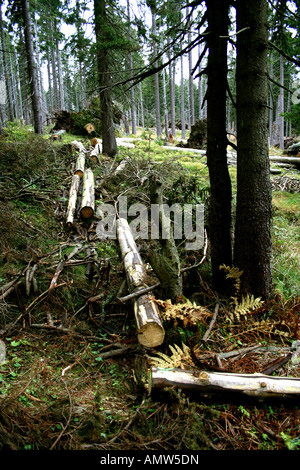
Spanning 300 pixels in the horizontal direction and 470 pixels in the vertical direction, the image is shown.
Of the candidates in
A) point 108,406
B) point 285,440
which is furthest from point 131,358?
point 285,440

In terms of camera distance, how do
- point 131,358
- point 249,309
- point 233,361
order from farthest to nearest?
point 249,309, point 131,358, point 233,361

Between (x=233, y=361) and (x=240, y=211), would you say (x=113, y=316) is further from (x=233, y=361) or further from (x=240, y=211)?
(x=240, y=211)

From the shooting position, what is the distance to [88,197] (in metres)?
6.88

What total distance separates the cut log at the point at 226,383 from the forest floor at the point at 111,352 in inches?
2.7

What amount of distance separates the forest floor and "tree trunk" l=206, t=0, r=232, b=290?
1.91 ft

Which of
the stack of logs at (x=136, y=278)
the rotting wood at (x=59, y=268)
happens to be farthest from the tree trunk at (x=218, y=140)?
the rotting wood at (x=59, y=268)

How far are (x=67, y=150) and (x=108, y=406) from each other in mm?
8758

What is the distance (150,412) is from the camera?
2629mm

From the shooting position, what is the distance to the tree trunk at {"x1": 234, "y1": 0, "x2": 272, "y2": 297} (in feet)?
11.4

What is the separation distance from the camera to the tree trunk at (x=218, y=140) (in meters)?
3.84

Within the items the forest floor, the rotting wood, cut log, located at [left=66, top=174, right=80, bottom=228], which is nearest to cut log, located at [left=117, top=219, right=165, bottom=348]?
the forest floor

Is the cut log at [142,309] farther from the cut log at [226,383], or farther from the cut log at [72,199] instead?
the cut log at [72,199]

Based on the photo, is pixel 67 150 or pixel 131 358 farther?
pixel 67 150

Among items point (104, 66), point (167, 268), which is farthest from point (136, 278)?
point (104, 66)
